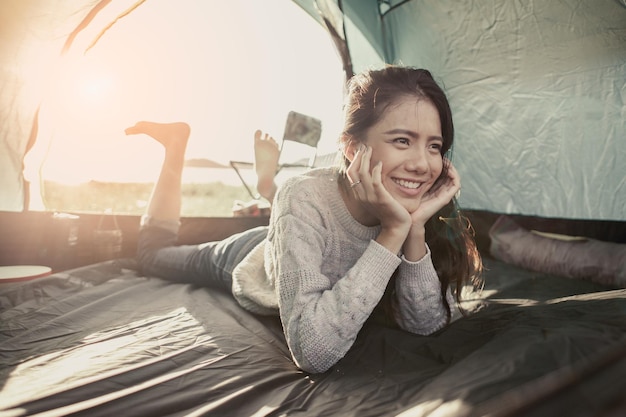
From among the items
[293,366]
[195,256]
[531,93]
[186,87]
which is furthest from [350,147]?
[186,87]

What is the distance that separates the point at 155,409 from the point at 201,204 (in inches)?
58.6

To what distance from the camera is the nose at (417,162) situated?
84cm

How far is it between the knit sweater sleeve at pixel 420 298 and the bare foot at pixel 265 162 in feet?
4.09

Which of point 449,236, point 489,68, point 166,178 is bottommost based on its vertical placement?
point 449,236

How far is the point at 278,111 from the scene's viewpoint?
217 cm

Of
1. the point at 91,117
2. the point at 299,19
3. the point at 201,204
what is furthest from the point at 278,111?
the point at 91,117

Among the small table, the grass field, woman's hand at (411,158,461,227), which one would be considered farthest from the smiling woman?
woman's hand at (411,158,461,227)

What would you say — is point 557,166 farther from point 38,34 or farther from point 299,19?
point 38,34

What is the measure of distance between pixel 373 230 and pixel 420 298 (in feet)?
0.56

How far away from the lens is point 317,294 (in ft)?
2.58

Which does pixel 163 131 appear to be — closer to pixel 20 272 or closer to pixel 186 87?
pixel 186 87

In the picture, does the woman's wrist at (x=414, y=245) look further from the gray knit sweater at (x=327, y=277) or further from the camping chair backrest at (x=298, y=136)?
the camping chair backrest at (x=298, y=136)

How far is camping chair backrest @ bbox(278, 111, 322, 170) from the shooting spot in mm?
2135

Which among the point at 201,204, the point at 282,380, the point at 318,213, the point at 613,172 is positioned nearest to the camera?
the point at 282,380
